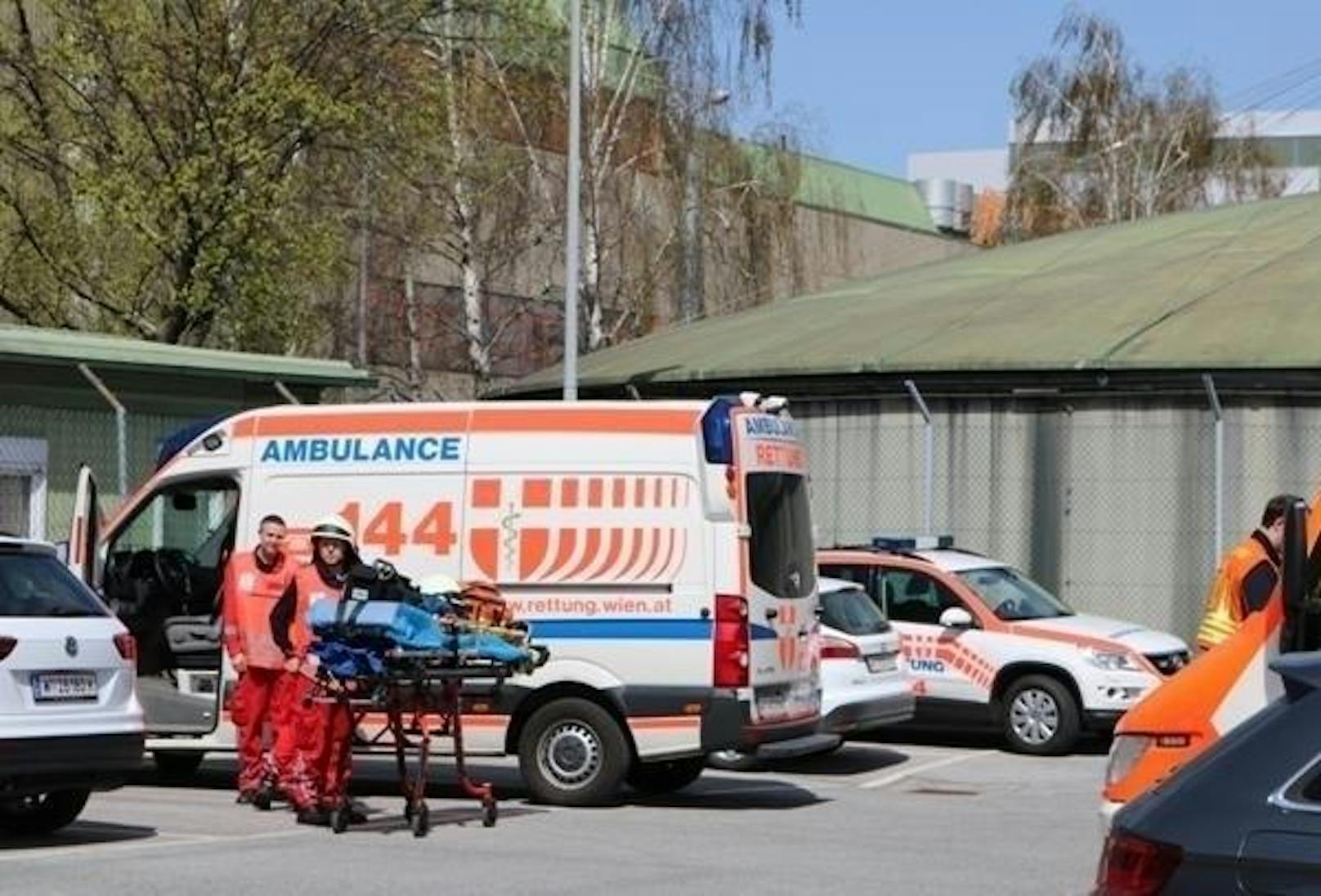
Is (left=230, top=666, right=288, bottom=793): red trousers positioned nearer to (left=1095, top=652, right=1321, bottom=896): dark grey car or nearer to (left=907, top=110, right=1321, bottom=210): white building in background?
(left=1095, top=652, right=1321, bottom=896): dark grey car

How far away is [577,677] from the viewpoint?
47.5ft

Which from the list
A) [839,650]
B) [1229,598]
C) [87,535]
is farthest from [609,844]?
[839,650]

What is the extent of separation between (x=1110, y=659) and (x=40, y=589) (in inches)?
397

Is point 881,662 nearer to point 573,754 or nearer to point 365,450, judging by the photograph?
point 573,754

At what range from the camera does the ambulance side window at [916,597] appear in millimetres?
19938

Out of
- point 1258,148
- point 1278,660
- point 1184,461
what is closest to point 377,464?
point 1278,660

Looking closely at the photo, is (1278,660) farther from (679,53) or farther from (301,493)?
(679,53)

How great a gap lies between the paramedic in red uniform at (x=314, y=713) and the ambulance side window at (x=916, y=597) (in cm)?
744

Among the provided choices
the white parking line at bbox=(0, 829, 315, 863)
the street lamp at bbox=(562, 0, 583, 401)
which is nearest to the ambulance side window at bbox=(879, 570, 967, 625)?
the street lamp at bbox=(562, 0, 583, 401)

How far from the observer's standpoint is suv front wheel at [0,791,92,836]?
41.7 feet

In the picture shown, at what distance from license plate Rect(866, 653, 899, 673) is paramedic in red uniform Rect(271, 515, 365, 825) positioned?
5389 millimetres

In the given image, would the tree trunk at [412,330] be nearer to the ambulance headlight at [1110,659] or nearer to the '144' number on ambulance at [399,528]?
the ambulance headlight at [1110,659]

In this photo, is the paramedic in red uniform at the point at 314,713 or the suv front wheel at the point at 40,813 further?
the paramedic in red uniform at the point at 314,713

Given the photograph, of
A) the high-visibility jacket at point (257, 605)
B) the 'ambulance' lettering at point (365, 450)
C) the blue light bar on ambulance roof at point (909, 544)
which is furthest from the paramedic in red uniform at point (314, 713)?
the blue light bar on ambulance roof at point (909, 544)
